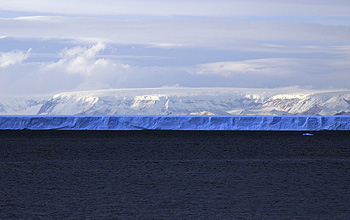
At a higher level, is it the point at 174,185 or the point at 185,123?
the point at 185,123

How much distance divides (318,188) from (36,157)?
23.3 ft

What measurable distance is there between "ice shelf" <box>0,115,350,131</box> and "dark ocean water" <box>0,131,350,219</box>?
1395 cm

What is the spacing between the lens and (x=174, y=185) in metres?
8.23

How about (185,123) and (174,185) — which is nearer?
(174,185)

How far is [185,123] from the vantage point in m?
28.6

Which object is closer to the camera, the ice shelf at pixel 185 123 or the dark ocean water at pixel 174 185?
the dark ocean water at pixel 174 185

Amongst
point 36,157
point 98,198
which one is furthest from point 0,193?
point 36,157

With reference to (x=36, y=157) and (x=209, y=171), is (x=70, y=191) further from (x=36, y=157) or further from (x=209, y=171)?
(x=36, y=157)

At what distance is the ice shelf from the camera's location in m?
28.3

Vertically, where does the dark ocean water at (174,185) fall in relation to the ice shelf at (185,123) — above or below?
below

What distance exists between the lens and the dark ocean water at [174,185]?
6133mm

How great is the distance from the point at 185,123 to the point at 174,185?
20425 mm

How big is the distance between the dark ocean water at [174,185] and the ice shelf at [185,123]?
13947 millimetres

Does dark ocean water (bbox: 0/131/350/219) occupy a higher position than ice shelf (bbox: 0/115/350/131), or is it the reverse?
ice shelf (bbox: 0/115/350/131)
